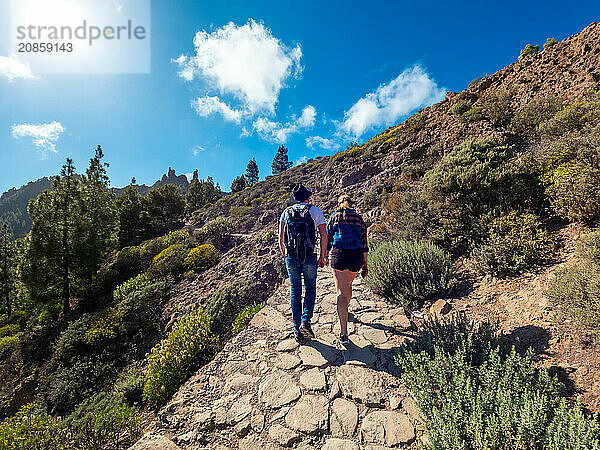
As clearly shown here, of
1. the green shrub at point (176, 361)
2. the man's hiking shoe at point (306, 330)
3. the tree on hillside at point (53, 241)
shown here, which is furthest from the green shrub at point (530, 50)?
the tree on hillside at point (53, 241)

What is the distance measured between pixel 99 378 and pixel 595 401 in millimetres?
9416

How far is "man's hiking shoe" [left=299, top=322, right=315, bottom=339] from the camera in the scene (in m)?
3.08

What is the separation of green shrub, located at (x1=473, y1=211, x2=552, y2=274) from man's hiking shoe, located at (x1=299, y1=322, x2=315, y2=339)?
292 centimetres

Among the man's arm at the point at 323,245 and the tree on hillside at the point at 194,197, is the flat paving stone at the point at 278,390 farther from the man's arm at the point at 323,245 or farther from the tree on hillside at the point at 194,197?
Answer: the tree on hillside at the point at 194,197

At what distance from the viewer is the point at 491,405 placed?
1575 millimetres

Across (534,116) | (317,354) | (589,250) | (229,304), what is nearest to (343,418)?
(317,354)

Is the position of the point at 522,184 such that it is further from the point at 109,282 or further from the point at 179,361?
the point at 109,282

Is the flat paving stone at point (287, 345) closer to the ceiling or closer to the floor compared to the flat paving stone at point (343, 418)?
closer to the ceiling

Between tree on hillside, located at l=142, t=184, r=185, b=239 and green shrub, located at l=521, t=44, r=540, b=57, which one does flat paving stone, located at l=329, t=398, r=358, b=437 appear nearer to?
green shrub, located at l=521, t=44, r=540, b=57

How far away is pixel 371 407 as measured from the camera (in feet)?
6.91

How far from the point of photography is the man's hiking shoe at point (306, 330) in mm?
3076

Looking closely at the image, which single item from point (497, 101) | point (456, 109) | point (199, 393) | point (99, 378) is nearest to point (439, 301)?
point (199, 393)

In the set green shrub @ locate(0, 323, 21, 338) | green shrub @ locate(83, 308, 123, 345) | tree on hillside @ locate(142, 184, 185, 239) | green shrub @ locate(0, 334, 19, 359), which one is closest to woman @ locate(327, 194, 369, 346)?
green shrub @ locate(83, 308, 123, 345)

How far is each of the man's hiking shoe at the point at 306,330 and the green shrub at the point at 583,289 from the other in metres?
2.69
